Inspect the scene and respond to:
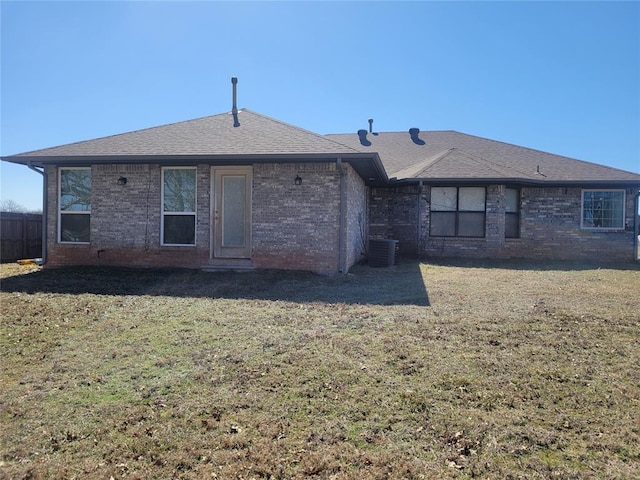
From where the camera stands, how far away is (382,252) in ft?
38.1

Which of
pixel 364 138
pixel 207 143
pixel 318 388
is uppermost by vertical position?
pixel 364 138

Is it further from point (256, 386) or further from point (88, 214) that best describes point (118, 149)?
point (256, 386)

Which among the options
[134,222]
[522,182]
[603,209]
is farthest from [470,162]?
[134,222]

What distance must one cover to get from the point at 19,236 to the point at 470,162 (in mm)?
15388

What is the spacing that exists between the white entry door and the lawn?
10.3 ft

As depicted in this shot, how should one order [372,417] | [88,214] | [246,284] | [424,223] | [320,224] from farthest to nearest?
[424,223]
[88,214]
[320,224]
[246,284]
[372,417]

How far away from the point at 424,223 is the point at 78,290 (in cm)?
1030

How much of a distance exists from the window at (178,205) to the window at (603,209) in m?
12.6

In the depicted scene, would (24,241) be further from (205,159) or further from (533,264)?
(533,264)

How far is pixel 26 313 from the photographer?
18.9ft

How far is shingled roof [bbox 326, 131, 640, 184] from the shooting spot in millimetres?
13297

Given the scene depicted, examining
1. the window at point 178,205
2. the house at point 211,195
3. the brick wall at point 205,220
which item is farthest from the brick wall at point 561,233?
the window at point 178,205

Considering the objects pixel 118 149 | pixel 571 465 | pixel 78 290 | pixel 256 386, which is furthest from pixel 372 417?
pixel 118 149

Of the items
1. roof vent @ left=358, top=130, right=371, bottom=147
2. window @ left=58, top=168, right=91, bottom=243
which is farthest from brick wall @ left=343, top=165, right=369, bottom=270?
window @ left=58, top=168, right=91, bottom=243
